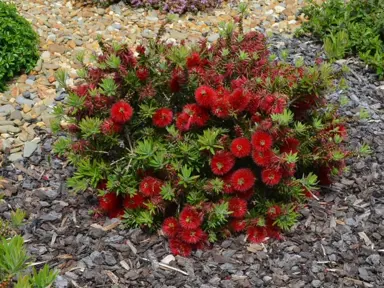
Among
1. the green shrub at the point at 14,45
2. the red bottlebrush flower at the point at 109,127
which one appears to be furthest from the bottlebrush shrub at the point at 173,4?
the red bottlebrush flower at the point at 109,127

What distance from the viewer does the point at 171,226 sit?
3.29 meters

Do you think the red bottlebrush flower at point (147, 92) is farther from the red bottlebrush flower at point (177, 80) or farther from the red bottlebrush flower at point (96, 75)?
the red bottlebrush flower at point (96, 75)

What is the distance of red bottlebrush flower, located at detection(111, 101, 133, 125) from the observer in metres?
3.21

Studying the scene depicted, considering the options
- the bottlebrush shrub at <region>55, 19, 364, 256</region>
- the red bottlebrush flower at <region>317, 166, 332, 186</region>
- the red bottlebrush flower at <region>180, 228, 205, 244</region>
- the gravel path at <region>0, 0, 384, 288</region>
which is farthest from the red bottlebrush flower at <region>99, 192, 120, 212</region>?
the red bottlebrush flower at <region>317, 166, 332, 186</region>

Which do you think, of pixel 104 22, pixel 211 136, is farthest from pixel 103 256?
pixel 104 22

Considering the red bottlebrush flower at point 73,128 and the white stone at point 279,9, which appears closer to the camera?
the red bottlebrush flower at point 73,128

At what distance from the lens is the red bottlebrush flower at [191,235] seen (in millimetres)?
3250

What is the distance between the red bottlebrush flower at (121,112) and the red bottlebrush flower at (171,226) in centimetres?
59

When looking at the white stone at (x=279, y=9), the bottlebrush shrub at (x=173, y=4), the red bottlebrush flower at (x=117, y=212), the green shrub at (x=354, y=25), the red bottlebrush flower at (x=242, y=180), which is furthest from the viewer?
the white stone at (x=279, y=9)

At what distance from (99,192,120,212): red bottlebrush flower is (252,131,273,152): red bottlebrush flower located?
89 cm

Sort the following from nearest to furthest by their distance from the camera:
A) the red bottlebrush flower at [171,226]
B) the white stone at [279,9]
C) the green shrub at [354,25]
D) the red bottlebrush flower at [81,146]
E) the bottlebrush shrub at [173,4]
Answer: the red bottlebrush flower at [171,226] < the red bottlebrush flower at [81,146] < the green shrub at [354,25] < the bottlebrush shrub at [173,4] < the white stone at [279,9]

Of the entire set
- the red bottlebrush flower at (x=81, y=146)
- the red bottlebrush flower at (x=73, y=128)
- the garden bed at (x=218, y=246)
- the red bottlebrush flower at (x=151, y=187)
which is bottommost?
the garden bed at (x=218, y=246)

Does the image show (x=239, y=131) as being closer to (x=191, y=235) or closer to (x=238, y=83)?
(x=238, y=83)

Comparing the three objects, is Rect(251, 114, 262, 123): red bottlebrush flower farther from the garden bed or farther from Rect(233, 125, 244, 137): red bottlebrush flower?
the garden bed
